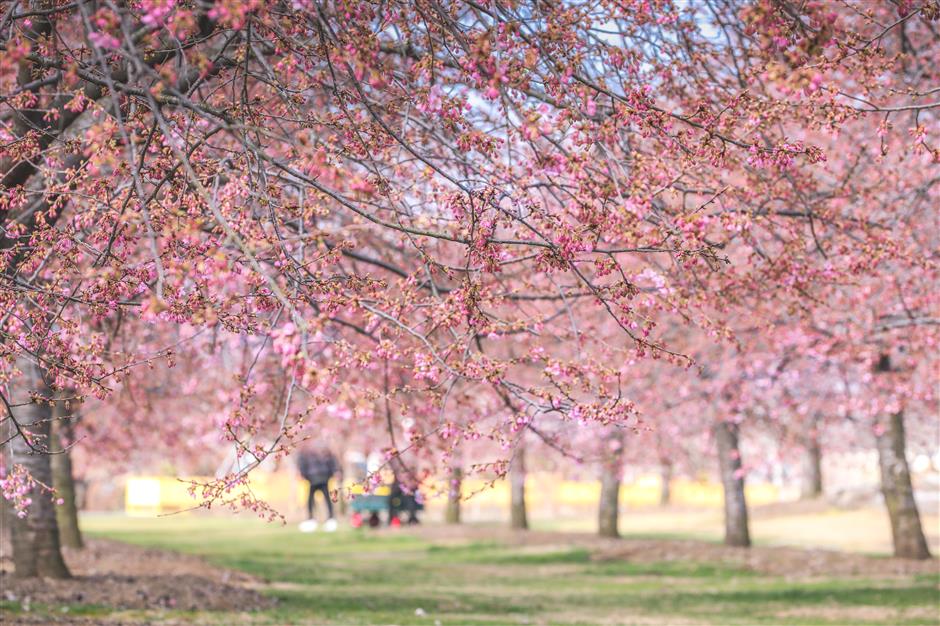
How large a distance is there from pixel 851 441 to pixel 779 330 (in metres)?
26.6

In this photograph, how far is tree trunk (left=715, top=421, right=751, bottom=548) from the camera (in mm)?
22656

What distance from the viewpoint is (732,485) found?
23234 millimetres

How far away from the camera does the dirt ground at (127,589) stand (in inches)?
423

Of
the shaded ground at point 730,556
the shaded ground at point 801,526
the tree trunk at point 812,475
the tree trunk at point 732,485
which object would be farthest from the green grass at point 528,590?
the tree trunk at point 812,475

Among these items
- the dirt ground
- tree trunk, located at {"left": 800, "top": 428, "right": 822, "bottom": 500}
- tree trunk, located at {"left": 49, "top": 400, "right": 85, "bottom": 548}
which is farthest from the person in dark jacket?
tree trunk, located at {"left": 800, "top": 428, "right": 822, "bottom": 500}

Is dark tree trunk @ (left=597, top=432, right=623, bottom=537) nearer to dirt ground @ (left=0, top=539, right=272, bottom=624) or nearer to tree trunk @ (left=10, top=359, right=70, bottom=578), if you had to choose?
dirt ground @ (left=0, top=539, right=272, bottom=624)

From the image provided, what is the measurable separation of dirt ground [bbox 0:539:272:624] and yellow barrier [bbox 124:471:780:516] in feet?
90.7

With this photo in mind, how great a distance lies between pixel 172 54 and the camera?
7.35 m

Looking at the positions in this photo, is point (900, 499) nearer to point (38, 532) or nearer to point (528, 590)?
point (528, 590)

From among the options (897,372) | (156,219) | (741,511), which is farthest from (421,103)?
(741,511)

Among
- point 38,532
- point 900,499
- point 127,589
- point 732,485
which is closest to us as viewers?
point 127,589

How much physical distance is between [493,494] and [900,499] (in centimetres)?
3417

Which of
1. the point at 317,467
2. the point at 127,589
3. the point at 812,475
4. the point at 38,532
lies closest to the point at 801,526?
the point at 812,475

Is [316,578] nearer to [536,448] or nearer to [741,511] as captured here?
[741,511]
